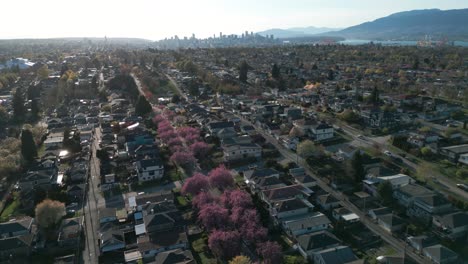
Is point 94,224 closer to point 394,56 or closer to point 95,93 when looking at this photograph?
point 95,93

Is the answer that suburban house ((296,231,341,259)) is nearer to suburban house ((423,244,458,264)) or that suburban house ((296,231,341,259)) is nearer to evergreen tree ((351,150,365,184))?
suburban house ((423,244,458,264))

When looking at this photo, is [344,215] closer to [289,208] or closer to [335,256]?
[289,208]

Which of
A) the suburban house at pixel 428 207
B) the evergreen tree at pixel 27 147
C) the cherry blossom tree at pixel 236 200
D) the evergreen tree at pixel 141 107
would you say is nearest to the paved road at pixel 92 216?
the evergreen tree at pixel 27 147

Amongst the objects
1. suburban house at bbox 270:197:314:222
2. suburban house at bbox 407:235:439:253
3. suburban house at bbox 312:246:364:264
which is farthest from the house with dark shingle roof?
suburban house at bbox 407:235:439:253

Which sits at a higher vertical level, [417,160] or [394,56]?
[394,56]

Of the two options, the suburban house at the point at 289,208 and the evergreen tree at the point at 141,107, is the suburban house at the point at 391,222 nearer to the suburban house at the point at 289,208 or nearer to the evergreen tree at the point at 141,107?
the suburban house at the point at 289,208

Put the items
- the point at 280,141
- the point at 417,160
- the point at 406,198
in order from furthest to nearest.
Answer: the point at 280,141, the point at 417,160, the point at 406,198

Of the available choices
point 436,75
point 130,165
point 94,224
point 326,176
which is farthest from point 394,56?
point 94,224
